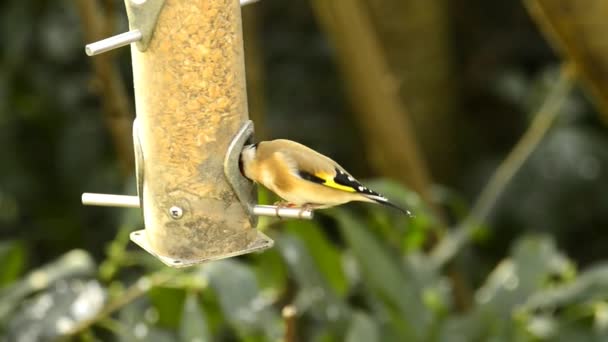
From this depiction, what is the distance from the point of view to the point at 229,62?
280 cm

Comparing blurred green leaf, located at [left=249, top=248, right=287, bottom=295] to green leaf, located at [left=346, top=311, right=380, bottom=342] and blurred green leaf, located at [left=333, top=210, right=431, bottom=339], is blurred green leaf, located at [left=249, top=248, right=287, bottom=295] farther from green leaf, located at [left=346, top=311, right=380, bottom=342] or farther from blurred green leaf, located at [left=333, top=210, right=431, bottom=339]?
green leaf, located at [left=346, top=311, right=380, bottom=342]

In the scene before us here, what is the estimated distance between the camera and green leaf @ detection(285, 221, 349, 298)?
4070 mm

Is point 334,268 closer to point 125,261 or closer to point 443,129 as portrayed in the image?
point 125,261

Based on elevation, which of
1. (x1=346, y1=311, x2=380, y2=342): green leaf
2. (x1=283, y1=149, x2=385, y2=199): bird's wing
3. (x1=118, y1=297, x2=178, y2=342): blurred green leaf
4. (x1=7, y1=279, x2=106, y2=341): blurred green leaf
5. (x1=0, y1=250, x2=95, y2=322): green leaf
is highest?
(x1=283, y1=149, x2=385, y2=199): bird's wing

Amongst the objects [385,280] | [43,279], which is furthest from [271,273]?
[43,279]

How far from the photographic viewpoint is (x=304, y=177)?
2.63m

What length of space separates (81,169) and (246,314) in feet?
8.40

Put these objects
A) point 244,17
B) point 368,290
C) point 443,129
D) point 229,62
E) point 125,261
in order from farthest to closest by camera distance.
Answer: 1. point 443,129
2. point 244,17
3. point 368,290
4. point 125,261
5. point 229,62

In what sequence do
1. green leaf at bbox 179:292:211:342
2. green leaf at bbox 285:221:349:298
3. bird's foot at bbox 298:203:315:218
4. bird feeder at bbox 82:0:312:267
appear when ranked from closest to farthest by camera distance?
bird's foot at bbox 298:203:315:218
bird feeder at bbox 82:0:312:267
green leaf at bbox 179:292:211:342
green leaf at bbox 285:221:349:298

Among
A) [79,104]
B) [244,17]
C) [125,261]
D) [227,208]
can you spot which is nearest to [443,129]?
[244,17]

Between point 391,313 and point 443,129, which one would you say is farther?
point 443,129

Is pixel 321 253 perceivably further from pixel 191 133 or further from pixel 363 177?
pixel 363 177

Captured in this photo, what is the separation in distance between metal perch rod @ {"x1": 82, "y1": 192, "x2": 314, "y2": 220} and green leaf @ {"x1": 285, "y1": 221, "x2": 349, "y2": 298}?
127 cm

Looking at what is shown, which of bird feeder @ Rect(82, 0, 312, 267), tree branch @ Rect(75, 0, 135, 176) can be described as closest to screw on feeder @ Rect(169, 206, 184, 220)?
bird feeder @ Rect(82, 0, 312, 267)
